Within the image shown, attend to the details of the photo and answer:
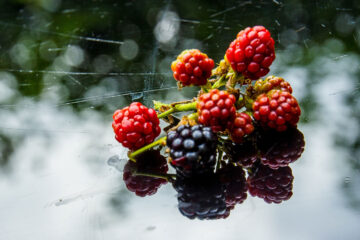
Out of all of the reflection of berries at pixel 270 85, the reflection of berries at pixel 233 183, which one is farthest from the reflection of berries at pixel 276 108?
the reflection of berries at pixel 233 183

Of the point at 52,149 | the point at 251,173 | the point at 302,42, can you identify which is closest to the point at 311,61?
the point at 302,42

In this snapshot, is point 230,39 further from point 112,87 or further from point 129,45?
point 112,87

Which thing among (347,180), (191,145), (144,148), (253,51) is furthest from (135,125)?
(347,180)

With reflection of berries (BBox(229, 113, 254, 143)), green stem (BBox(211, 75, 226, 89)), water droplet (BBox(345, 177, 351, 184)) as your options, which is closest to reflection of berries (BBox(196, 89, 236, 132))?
reflection of berries (BBox(229, 113, 254, 143))

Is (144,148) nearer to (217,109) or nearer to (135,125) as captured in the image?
(135,125)

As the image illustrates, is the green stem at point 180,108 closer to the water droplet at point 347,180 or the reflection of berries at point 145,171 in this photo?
the reflection of berries at point 145,171
